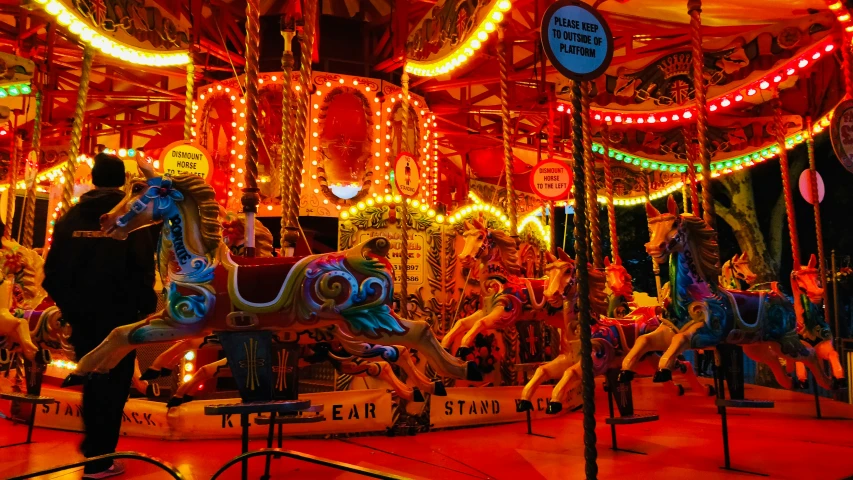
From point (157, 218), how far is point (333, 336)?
1.10 m

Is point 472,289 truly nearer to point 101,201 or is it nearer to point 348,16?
point 101,201

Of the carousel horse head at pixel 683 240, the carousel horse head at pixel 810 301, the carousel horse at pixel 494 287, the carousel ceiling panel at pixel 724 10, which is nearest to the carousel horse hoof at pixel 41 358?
the carousel horse at pixel 494 287

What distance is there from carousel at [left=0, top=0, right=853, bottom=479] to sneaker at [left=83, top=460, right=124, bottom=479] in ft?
0.32

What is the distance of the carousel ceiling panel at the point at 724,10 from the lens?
7.59 metres

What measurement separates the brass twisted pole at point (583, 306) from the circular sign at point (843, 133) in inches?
108

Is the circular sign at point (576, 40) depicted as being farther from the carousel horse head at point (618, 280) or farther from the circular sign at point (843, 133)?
the carousel horse head at point (618, 280)

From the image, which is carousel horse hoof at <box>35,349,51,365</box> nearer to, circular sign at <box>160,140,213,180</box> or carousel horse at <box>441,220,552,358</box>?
circular sign at <box>160,140,213,180</box>

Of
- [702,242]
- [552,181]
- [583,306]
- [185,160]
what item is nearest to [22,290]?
[185,160]

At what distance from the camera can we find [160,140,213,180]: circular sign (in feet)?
24.1

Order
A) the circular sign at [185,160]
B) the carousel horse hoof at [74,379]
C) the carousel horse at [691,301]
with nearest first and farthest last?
the carousel horse hoof at [74,379] → the carousel horse at [691,301] → the circular sign at [185,160]

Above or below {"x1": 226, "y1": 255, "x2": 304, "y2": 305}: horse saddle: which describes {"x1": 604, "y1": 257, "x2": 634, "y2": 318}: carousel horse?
above

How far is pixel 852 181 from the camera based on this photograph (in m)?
14.1

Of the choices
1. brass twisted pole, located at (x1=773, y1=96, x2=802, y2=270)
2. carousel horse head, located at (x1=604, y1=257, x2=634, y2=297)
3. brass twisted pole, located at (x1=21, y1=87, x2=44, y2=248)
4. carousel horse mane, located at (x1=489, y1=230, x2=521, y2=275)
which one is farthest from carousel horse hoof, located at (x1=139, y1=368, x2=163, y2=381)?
brass twisted pole, located at (x1=773, y1=96, x2=802, y2=270)

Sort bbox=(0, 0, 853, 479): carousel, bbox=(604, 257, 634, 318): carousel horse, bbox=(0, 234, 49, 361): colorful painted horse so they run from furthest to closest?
bbox=(604, 257, 634, 318): carousel horse, bbox=(0, 234, 49, 361): colorful painted horse, bbox=(0, 0, 853, 479): carousel
